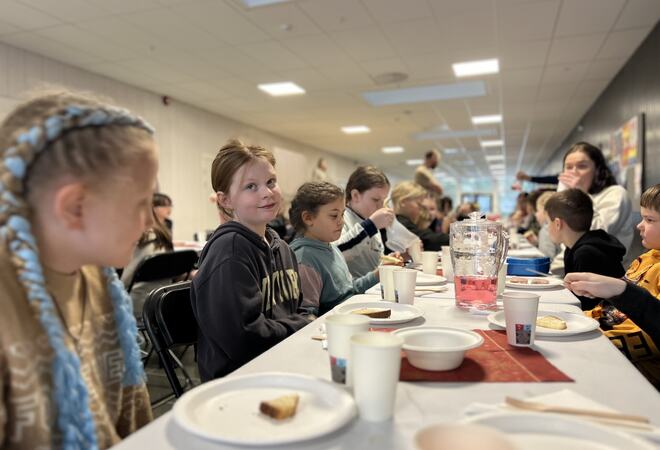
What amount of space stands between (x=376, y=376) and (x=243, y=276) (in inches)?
26.5

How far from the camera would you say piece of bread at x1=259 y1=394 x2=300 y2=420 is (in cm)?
67

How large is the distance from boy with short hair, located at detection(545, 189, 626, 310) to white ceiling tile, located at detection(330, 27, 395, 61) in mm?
2536

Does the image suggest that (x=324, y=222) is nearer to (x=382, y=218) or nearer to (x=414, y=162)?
(x=382, y=218)

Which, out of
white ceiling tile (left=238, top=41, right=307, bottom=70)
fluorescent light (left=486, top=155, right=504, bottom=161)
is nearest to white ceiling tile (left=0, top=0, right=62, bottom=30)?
white ceiling tile (left=238, top=41, right=307, bottom=70)

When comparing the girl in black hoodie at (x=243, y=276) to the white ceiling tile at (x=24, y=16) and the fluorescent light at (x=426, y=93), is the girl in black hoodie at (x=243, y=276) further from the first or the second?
the fluorescent light at (x=426, y=93)

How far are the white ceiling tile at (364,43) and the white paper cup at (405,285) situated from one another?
323 centimetres

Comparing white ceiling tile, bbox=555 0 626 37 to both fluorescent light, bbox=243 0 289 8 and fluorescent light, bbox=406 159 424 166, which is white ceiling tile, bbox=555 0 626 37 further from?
fluorescent light, bbox=406 159 424 166

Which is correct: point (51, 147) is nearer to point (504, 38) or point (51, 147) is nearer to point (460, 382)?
point (460, 382)

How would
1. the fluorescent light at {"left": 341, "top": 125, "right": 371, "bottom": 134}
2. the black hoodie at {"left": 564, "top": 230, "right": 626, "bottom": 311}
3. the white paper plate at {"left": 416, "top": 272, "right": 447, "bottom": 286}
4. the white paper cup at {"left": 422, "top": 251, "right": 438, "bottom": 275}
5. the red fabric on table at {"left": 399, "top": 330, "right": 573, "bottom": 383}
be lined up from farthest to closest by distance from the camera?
1. the fluorescent light at {"left": 341, "top": 125, "right": 371, "bottom": 134}
2. the white paper cup at {"left": 422, "top": 251, "right": 438, "bottom": 275}
3. the black hoodie at {"left": 564, "top": 230, "right": 626, "bottom": 311}
4. the white paper plate at {"left": 416, "top": 272, "right": 447, "bottom": 286}
5. the red fabric on table at {"left": 399, "top": 330, "right": 573, "bottom": 383}

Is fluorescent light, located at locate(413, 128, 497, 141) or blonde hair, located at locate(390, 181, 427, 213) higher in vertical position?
fluorescent light, located at locate(413, 128, 497, 141)

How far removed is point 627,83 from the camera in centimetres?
517

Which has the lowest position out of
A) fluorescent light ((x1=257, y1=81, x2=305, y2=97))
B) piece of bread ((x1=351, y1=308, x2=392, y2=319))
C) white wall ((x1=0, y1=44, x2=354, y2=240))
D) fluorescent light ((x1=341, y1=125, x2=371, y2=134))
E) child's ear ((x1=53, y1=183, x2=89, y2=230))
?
piece of bread ((x1=351, y1=308, x2=392, y2=319))

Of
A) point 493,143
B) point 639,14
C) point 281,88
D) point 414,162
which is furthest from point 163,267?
point 414,162

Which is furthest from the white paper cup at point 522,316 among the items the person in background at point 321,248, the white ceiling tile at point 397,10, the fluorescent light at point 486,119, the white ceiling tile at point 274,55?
the fluorescent light at point 486,119
